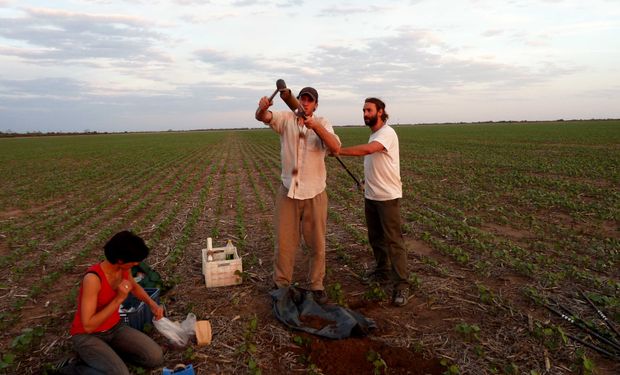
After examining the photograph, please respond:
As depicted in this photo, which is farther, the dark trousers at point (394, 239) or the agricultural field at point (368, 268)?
the dark trousers at point (394, 239)

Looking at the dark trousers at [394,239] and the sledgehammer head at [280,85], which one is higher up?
the sledgehammer head at [280,85]

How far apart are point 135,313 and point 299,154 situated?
2.21 meters

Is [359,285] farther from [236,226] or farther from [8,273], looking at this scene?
[8,273]

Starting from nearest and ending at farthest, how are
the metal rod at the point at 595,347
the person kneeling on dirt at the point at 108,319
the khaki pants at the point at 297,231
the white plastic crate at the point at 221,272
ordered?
the person kneeling on dirt at the point at 108,319 → the metal rod at the point at 595,347 → the khaki pants at the point at 297,231 → the white plastic crate at the point at 221,272

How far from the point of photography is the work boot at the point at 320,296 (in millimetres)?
4496

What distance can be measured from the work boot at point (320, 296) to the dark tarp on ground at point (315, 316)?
0.15 meters

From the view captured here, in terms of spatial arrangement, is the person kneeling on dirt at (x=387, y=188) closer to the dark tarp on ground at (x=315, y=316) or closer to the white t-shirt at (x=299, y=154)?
the white t-shirt at (x=299, y=154)

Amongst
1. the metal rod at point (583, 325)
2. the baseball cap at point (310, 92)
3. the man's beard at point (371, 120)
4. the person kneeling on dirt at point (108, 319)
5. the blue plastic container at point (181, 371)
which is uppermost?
the baseball cap at point (310, 92)

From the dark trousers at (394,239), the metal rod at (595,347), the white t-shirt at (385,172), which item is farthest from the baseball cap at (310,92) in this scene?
the metal rod at (595,347)

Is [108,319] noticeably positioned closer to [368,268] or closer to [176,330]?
[176,330]

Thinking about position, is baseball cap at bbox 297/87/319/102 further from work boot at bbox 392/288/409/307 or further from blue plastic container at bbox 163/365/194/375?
blue plastic container at bbox 163/365/194/375

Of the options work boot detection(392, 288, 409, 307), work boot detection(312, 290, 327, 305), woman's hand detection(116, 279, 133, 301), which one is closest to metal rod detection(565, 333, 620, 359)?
work boot detection(392, 288, 409, 307)

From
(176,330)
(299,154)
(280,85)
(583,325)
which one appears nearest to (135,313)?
(176,330)

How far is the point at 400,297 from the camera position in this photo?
4625 millimetres
